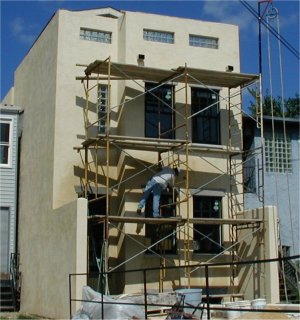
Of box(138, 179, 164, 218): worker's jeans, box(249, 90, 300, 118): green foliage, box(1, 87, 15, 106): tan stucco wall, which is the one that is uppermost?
box(249, 90, 300, 118): green foliage

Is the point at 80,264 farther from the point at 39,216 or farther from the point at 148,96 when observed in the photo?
the point at 148,96

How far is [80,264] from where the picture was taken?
51.7ft

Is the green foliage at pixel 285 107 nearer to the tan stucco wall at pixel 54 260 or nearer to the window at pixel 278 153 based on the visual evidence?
the window at pixel 278 153

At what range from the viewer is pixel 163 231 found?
18.6 meters

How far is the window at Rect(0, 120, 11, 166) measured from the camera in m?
22.0

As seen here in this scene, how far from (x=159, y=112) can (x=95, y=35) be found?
3123 millimetres

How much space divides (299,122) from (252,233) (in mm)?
6692

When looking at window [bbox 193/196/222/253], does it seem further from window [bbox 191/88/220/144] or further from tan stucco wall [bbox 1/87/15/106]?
tan stucco wall [bbox 1/87/15/106]

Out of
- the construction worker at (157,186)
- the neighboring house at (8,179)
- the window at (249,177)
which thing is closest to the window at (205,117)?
the construction worker at (157,186)

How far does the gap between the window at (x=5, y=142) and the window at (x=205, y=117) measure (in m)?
6.70

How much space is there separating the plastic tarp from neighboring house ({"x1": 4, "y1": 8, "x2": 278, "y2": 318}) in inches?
88.2

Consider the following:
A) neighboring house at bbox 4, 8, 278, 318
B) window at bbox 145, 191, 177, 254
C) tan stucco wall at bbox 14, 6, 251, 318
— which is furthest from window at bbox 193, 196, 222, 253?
window at bbox 145, 191, 177, 254

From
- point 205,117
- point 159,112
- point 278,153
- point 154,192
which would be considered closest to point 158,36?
point 159,112

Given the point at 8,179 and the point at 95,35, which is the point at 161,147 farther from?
the point at 8,179
